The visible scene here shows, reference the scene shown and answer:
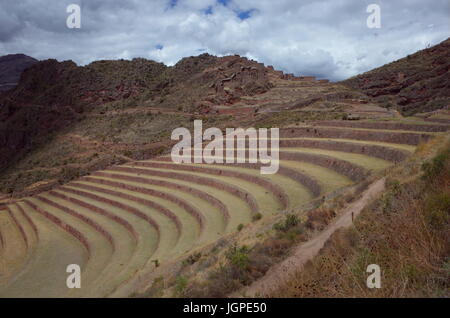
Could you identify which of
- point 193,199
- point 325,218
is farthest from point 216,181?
point 325,218

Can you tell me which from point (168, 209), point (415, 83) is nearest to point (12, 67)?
point (415, 83)

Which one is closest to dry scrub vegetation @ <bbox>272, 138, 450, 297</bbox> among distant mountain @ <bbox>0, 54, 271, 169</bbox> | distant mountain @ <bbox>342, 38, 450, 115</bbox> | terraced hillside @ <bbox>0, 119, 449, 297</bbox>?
terraced hillside @ <bbox>0, 119, 449, 297</bbox>

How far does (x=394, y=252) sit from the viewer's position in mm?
3477

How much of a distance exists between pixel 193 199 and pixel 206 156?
5277mm

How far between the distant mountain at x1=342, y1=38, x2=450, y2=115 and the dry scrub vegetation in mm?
18883

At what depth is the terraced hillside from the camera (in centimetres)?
863

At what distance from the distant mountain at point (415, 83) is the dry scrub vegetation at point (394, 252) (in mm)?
18883

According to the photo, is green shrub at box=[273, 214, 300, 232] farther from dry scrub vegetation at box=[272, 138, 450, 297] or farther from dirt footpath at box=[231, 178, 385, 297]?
dry scrub vegetation at box=[272, 138, 450, 297]

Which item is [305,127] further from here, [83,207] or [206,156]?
[83,207]

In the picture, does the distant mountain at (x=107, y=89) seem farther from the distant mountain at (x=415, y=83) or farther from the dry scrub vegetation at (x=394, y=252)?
the dry scrub vegetation at (x=394, y=252)

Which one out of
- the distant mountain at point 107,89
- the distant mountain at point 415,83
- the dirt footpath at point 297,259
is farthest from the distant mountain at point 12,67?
the dirt footpath at point 297,259

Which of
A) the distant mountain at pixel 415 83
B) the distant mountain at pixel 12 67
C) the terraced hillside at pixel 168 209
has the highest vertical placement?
the distant mountain at pixel 12 67

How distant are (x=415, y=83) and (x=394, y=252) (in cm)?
3085

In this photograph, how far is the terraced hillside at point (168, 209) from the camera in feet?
28.3
